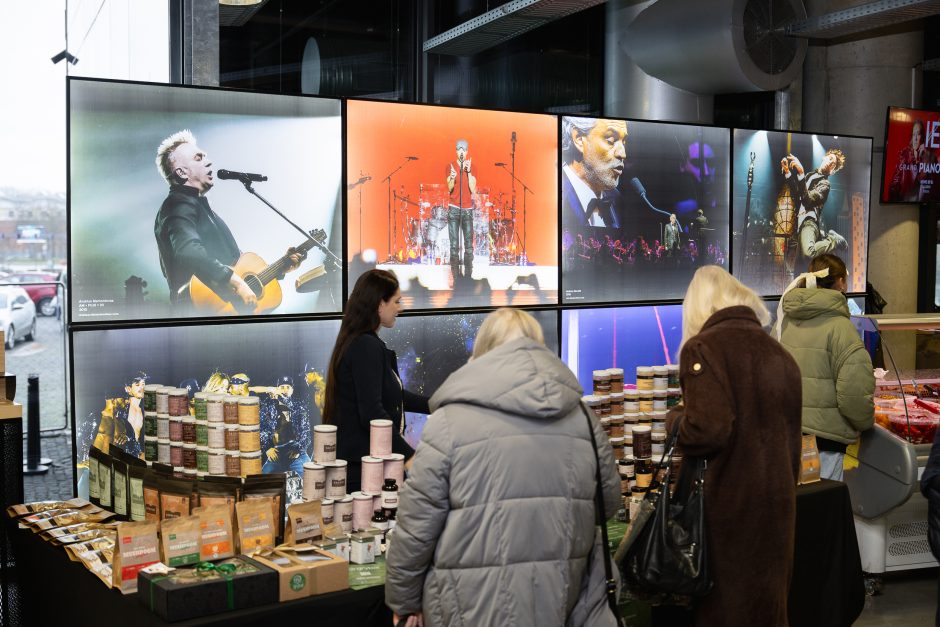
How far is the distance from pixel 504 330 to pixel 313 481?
930mm

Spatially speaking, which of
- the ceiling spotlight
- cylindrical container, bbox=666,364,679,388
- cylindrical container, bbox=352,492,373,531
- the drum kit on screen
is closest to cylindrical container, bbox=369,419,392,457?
cylindrical container, bbox=352,492,373,531

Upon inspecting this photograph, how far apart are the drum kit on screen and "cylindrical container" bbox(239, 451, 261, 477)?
1.85m

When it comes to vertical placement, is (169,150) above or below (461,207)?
above

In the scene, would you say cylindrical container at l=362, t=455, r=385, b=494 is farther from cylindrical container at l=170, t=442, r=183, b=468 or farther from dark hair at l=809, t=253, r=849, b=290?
dark hair at l=809, t=253, r=849, b=290

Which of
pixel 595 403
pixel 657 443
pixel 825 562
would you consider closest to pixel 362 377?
pixel 595 403

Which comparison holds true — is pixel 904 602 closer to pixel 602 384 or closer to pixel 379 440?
pixel 602 384

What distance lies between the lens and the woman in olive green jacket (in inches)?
170

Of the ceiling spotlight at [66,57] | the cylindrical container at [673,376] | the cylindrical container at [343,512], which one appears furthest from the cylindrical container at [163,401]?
the ceiling spotlight at [66,57]

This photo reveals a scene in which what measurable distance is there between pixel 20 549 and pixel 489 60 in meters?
4.91

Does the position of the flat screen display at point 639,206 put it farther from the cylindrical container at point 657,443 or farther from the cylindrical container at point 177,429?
the cylindrical container at point 177,429

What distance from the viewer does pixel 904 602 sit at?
460 centimetres

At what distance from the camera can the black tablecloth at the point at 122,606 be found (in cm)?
241

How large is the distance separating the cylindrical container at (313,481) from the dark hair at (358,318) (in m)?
0.76

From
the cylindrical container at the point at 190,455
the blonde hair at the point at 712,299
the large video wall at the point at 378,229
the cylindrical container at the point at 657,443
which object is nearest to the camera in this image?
the blonde hair at the point at 712,299
